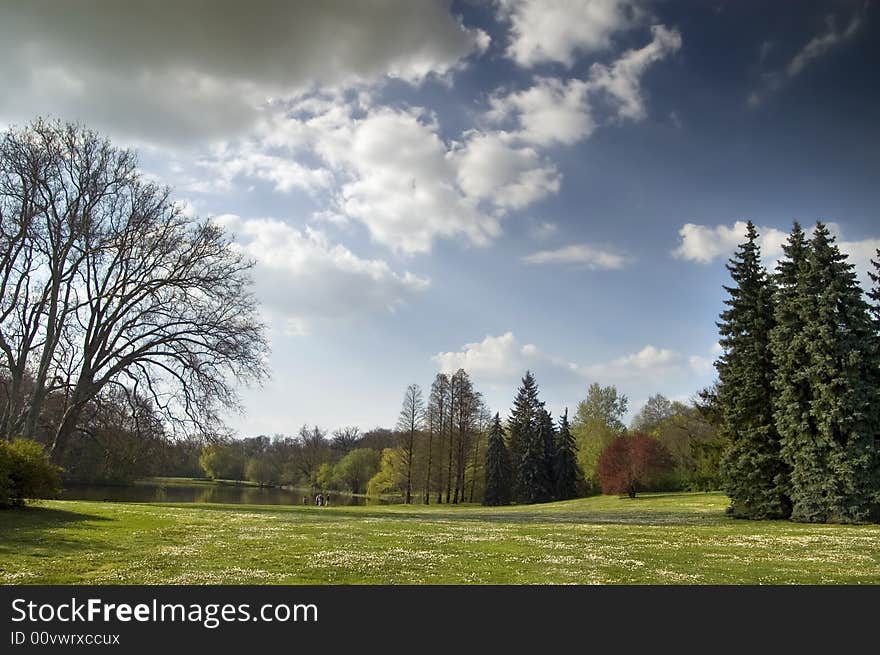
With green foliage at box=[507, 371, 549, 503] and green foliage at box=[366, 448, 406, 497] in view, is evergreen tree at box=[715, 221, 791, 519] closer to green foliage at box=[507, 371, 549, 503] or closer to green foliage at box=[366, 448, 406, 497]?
green foliage at box=[507, 371, 549, 503]

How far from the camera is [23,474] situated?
65.3 feet

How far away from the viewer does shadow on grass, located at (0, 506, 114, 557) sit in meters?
12.7

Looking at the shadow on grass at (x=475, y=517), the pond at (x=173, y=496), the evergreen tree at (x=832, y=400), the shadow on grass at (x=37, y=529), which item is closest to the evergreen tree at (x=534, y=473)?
the pond at (x=173, y=496)

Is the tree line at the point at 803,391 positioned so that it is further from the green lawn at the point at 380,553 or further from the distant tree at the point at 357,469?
the distant tree at the point at 357,469

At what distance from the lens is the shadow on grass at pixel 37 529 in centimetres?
1273

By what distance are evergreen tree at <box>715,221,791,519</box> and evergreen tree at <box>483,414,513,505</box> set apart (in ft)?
126

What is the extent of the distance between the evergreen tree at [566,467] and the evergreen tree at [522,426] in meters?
4.51

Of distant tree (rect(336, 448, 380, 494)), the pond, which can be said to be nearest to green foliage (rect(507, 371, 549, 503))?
the pond

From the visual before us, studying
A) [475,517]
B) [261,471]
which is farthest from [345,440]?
[475,517]
